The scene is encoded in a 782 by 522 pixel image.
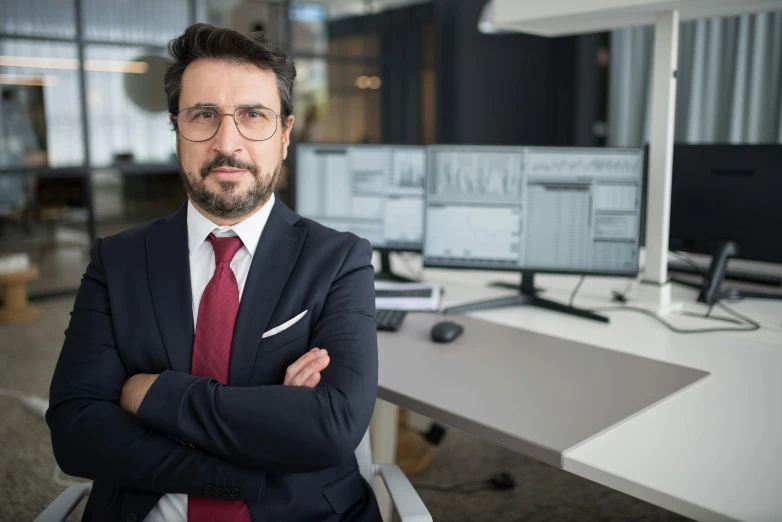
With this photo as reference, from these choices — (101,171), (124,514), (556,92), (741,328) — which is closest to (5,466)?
(124,514)

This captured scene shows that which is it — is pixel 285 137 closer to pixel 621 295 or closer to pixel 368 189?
pixel 368 189

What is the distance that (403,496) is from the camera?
1.30 metres

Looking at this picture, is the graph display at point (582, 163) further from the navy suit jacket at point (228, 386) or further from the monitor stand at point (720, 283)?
the navy suit jacket at point (228, 386)

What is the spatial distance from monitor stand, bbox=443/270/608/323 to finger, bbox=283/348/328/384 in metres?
0.97

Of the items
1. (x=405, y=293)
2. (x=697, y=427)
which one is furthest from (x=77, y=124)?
(x=697, y=427)

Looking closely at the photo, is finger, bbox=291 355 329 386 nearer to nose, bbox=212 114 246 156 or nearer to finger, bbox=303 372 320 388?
finger, bbox=303 372 320 388

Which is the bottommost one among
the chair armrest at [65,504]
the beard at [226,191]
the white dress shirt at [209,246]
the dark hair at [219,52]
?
the chair armrest at [65,504]

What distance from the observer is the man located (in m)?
1.22

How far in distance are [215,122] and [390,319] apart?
2.98 feet

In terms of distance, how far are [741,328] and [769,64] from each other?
3.86m

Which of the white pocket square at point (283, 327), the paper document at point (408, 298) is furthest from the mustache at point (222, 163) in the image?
the paper document at point (408, 298)

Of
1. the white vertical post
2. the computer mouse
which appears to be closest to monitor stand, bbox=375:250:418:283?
the computer mouse

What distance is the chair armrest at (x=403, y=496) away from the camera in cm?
122

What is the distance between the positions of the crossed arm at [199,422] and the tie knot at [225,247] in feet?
0.86
